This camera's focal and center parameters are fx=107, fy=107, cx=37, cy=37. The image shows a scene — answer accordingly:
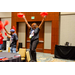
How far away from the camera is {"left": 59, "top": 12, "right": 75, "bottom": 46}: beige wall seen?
6641 mm

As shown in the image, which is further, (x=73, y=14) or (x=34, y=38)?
(x=73, y=14)

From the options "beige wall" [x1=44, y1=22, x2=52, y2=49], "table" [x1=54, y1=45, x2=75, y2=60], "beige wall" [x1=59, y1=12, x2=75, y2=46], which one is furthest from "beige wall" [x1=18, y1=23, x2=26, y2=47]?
"table" [x1=54, y1=45, x2=75, y2=60]

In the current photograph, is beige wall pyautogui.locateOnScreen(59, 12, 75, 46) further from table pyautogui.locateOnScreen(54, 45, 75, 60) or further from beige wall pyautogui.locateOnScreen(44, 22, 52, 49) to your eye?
table pyautogui.locateOnScreen(54, 45, 75, 60)

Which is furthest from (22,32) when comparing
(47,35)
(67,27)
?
(67,27)

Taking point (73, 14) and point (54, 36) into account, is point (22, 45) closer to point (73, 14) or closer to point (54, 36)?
point (54, 36)

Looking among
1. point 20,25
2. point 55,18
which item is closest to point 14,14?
point 20,25

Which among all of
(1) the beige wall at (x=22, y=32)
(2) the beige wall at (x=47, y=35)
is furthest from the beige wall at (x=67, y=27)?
(1) the beige wall at (x=22, y=32)

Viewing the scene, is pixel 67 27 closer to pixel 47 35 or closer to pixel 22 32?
pixel 47 35

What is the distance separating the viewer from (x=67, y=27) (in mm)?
6730

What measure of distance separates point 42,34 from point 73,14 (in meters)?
2.37

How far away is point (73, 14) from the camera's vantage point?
21.7 ft

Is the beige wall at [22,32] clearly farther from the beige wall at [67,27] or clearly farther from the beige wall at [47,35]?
the beige wall at [67,27]

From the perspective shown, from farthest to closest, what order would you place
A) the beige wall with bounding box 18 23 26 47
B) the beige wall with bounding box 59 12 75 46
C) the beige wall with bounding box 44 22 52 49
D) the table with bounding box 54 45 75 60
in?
the beige wall with bounding box 18 23 26 47
the beige wall with bounding box 44 22 52 49
the beige wall with bounding box 59 12 75 46
the table with bounding box 54 45 75 60
